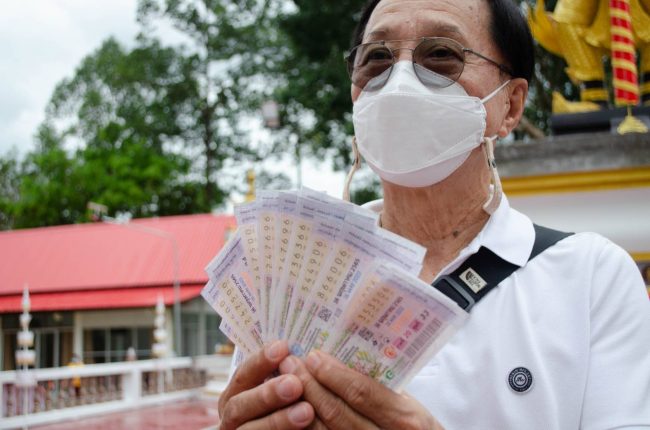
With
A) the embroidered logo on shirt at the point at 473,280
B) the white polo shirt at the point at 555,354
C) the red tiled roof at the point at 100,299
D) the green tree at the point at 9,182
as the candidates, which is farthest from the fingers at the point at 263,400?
the green tree at the point at 9,182

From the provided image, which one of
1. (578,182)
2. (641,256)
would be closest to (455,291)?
(641,256)

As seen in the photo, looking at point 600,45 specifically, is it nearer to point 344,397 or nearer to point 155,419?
point 344,397

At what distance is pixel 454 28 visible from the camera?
158 cm

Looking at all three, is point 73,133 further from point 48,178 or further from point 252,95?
point 252,95

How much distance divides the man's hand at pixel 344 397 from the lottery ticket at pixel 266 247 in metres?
0.11

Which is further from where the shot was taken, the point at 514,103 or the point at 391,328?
the point at 514,103

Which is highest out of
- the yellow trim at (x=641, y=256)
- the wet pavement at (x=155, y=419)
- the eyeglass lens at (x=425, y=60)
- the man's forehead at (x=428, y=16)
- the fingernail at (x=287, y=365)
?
the man's forehead at (x=428, y=16)

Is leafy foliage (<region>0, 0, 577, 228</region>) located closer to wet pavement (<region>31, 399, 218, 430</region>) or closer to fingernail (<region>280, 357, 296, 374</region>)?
wet pavement (<region>31, 399, 218, 430</region>)

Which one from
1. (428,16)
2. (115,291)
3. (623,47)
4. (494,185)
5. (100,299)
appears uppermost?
(623,47)

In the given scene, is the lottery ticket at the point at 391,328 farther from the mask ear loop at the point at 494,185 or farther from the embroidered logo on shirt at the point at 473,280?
the mask ear loop at the point at 494,185

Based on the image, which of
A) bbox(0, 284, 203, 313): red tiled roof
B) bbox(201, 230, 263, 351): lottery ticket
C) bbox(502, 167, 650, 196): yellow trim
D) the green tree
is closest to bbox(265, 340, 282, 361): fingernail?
bbox(201, 230, 263, 351): lottery ticket

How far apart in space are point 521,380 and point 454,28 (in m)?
0.81

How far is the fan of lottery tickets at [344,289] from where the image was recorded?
1.14 metres

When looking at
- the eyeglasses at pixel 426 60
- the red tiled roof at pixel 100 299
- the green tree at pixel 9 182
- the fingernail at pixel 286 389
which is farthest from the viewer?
the green tree at pixel 9 182
